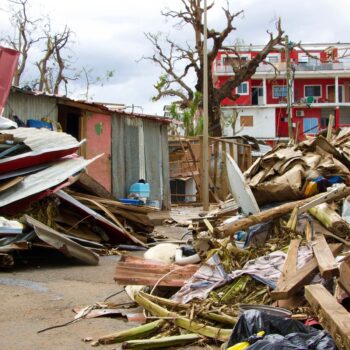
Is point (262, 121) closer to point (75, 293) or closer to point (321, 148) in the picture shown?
point (321, 148)

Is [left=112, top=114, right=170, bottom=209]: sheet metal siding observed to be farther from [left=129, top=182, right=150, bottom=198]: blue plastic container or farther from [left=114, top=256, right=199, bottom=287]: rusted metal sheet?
[left=114, top=256, right=199, bottom=287]: rusted metal sheet

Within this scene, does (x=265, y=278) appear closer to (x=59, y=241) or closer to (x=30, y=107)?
(x=59, y=241)

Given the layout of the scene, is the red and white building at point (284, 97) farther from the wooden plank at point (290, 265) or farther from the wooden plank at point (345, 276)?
the wooden plank at point (345, 276)

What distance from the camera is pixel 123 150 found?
15.1 metres

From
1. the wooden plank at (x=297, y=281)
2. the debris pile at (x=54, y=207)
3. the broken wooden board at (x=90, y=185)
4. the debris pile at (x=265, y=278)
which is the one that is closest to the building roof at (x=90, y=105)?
the debris pile at (x=54, y=207)

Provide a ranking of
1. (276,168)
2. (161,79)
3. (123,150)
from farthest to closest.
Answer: (161,79) → (123,150) → (276,168)

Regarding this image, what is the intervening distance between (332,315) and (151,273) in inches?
103

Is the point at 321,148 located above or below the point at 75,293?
above

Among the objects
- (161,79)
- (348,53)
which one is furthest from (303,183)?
(348,53)

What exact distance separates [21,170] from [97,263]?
1.89 metres

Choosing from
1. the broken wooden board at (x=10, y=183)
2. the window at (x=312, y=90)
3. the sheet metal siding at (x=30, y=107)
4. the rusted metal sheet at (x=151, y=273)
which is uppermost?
the window at (x=312, y=90)

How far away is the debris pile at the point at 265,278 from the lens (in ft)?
11.9

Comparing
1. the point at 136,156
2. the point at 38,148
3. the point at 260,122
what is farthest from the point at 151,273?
the point at 260,122

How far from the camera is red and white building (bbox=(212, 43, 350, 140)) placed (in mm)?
50781
